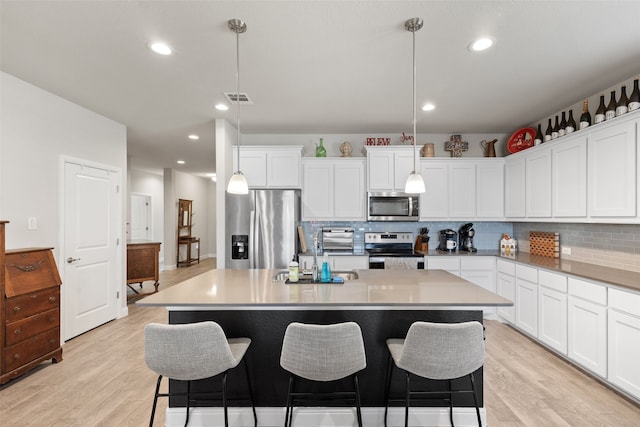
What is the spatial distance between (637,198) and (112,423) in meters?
4.21

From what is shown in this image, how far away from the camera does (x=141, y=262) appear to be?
16.9 feet

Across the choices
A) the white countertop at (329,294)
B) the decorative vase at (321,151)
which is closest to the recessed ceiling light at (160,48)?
the white countertop at (329,294)

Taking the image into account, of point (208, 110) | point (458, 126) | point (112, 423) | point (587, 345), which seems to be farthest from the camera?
point (458, 126)

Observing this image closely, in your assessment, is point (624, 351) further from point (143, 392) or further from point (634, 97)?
point (143, 392)

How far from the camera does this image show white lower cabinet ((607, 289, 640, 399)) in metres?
2.15

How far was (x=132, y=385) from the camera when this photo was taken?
2537 mm

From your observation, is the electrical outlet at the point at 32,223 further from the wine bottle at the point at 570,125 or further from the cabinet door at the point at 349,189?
the wine bottle at the point at 570,125

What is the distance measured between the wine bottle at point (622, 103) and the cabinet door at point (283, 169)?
3238 millimetres

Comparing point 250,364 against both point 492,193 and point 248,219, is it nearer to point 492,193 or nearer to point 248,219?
point 248,219

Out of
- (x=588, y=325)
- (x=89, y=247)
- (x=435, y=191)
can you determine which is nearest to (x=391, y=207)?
(x=435, y=191)

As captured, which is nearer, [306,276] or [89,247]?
[306,276]

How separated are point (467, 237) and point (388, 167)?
153 centimetres

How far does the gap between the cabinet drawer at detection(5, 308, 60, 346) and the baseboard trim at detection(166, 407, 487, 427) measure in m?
1.59

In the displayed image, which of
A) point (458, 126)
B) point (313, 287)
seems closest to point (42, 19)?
point (313, 287)
